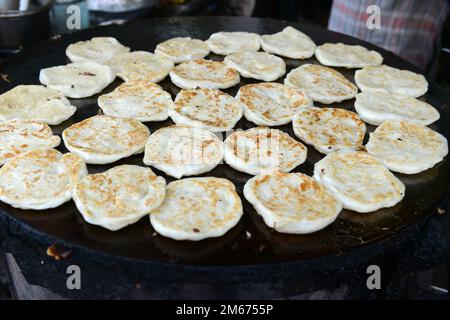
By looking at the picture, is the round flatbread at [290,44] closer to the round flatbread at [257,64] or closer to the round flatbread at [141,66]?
the round flatbread at [257,64]

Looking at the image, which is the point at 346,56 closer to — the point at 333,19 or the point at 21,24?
the point at 333,19

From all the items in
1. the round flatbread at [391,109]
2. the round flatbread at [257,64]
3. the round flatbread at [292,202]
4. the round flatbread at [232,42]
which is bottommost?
the round flatbread at [292,202]

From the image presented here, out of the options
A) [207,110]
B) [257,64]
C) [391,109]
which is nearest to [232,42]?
[257,64]

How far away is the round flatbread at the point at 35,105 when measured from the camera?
276 centimetres

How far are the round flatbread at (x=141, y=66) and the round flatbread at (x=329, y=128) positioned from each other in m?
0.94

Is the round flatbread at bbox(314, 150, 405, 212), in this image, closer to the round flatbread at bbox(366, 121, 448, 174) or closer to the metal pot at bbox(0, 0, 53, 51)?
the round flatbread at bbox(366, 121, 448, 174)

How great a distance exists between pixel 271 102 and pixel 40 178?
138 cm

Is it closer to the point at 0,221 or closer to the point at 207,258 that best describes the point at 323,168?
the point at 207,258

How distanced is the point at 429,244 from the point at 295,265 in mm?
766

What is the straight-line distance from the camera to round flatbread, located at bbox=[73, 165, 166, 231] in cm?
211

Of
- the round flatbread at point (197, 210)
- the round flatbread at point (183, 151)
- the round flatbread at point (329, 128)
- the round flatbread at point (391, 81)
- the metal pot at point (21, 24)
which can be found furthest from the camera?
the metal pot at point (21, 24)

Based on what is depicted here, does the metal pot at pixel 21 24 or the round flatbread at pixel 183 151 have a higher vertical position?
the metal pot at pixel 21 24

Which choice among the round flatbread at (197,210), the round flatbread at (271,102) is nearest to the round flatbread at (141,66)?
the round flatbread at (271,102)
